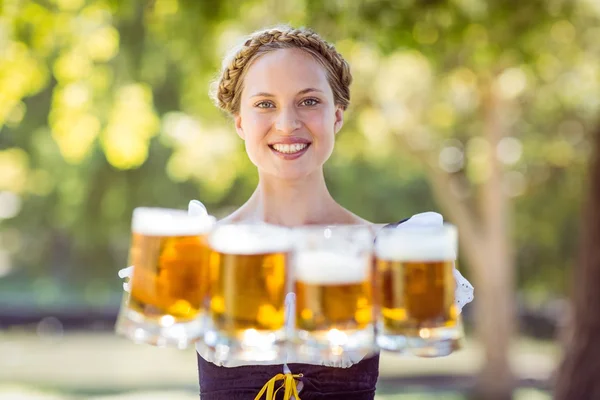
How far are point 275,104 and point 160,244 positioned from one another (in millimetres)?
534

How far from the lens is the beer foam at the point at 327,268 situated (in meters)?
1.34

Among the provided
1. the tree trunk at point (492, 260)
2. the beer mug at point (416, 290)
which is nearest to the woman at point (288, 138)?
the beer mug at point (416, 290)

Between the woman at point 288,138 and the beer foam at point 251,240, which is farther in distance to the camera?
the woman at point 288,138

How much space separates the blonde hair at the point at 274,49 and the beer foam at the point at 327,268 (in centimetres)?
62

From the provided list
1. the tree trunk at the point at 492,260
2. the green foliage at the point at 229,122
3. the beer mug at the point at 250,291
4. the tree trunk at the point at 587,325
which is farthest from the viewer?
the tree trunk at the point at 492,260

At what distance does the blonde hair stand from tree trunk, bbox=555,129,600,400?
445cm

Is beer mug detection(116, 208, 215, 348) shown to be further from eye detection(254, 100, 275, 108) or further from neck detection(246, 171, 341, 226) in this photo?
neck detection(246, 171, 341, 226)

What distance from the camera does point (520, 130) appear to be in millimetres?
14000

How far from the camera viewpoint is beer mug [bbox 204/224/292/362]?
131 cm

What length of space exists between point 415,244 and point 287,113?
1.60 ft

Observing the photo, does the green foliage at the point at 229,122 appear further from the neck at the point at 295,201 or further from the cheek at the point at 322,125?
the cheek at the point at 322,125

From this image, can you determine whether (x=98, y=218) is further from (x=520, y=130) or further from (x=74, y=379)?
(x=520, y=130)

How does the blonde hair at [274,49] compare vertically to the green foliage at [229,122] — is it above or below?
below

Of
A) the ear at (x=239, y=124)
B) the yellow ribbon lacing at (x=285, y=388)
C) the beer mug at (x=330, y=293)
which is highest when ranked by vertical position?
the ear at (x=239, y=124)
